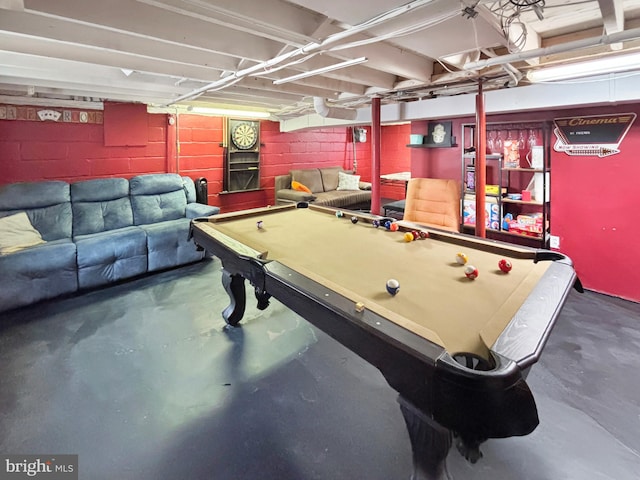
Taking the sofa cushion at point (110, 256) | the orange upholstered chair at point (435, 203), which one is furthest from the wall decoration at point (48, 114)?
the orange upholstered chair at point (435, 203)

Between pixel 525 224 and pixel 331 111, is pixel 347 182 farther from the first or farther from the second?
pixel 525 224

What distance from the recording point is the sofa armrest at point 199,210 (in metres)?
Answer: 4.54

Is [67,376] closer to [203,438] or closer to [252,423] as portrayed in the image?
[203,438]

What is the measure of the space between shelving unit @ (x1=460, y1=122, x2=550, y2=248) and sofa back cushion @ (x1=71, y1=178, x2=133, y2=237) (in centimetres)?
419

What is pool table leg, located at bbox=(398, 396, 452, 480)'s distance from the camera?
46.3 inches

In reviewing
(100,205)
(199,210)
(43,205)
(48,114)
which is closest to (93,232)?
(100,205)

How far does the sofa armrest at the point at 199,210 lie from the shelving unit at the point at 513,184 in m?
3.16

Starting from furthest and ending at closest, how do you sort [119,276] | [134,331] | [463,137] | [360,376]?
[463,137]
[119,276]
[134,331]
[360,376]

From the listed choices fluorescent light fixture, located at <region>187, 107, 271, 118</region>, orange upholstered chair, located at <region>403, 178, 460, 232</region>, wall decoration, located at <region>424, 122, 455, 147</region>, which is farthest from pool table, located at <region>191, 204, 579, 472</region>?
fluorescent light fixture, located at <region>187, 107, 271, 118</region>

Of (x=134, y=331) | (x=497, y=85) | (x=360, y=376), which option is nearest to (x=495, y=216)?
(x=497, y=85)

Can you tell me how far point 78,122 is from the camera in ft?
14.4

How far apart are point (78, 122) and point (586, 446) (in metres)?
5.68

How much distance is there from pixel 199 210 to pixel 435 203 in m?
2.97

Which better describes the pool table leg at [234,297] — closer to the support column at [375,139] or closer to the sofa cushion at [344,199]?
the support column at [375,139]
